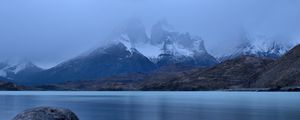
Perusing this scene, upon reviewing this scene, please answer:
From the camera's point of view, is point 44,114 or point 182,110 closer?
point 44,114

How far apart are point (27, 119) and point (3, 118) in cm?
3984

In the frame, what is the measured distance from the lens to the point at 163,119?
67.2m

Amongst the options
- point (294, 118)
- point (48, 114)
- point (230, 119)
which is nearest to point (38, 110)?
point (48, 114)

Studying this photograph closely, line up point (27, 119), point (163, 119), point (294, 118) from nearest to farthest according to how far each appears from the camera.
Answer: point (27, 119) → point (294, 118) → point (163, 119)

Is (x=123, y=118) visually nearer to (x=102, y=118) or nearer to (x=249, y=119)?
(x=102, y=118)

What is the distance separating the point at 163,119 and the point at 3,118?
23607 millimetres

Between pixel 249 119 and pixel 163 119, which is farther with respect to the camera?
pixel 163 119

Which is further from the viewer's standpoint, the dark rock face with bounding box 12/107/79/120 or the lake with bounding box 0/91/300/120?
the lake with bounding box 0/91/300/120

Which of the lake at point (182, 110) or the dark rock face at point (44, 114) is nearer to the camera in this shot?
the dark rock face at point (44, 114)

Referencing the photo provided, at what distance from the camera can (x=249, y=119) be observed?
6300cm

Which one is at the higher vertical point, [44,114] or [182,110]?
[44,114]

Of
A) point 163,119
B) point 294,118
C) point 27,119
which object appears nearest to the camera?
point 27,119

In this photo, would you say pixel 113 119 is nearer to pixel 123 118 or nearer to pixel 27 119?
pixel 123 118

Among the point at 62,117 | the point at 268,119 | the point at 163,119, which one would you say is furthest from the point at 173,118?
the point at 62,117
